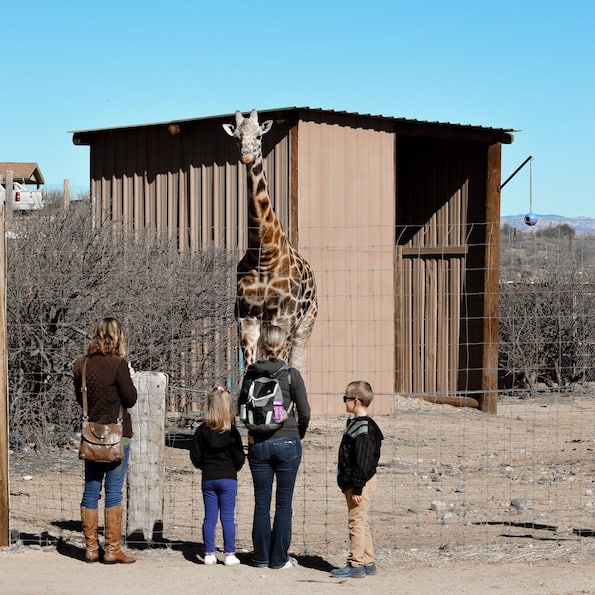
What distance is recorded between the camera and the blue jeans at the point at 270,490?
24.1ft

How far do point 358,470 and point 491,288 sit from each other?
35.5 feet

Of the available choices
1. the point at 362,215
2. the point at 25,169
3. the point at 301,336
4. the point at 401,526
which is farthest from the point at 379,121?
the point at 25,169

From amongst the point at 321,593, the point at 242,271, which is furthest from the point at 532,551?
the point at 242,271

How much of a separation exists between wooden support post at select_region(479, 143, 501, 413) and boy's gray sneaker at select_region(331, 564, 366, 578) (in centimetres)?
1043

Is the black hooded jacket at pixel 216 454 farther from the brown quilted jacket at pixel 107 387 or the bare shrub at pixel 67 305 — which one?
the bare shrub at pixel 67 305

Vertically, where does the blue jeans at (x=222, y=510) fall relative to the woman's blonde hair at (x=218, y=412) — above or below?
below

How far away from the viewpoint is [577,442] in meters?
13.9

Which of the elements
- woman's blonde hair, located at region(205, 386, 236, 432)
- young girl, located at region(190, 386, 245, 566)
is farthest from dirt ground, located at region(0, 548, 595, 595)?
woman's blonde hair, located at region(205, 386, 236, 432)

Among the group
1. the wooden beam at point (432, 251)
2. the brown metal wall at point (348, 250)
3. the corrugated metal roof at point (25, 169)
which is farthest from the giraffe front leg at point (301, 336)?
the corrugated metal roof at point (25, 169)

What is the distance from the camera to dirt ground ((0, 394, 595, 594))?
23.5ft

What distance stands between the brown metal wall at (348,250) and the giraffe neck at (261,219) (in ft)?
12.4

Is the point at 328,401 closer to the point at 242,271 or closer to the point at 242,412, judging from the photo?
the point at 242,271

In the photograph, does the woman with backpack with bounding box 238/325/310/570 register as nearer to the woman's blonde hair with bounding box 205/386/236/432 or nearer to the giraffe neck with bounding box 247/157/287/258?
the woman's blonde hair with bounding box 205/386/236/432

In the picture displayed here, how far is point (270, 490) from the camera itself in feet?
24.3
